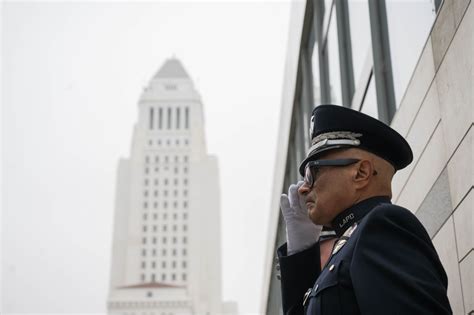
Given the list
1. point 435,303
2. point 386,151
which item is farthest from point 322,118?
point 435,303

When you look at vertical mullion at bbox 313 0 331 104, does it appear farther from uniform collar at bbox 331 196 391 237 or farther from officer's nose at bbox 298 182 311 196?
uniform collar at bbox 331 196 391 237

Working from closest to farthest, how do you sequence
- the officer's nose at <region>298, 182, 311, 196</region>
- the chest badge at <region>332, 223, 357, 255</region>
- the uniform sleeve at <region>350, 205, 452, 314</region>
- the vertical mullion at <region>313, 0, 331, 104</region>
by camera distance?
the uniform sleeve at <region>350, 205, 452, 314</region>, the chest badge at <region>332, 223, 357, 255</region>, the officer's nose at <region>298, 182, 311, 196</region>, the vertical mullion at <region>313, 0, 331, 104</region>

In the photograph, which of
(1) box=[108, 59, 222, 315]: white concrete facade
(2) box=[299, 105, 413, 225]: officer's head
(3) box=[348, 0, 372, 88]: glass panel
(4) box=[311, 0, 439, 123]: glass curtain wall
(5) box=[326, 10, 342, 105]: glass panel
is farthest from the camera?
(1) box=[108, 59, 222, 315]: white concrete facade

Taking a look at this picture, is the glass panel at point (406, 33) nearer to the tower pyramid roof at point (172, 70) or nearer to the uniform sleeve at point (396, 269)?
the uniform sleeve at point (396, 269)

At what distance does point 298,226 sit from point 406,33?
101 inches

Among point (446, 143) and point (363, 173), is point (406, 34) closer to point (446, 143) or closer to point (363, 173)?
point (446, 143)

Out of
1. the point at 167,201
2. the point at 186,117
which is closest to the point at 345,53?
the point at 167,201

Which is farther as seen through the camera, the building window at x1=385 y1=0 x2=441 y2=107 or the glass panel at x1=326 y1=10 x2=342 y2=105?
the glass panel at x1=326 y1=10 x2=342 y2=105

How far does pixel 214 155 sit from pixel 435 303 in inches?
4142

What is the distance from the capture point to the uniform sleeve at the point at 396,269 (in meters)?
2.38

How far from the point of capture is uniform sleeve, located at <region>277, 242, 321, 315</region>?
3.09 metres

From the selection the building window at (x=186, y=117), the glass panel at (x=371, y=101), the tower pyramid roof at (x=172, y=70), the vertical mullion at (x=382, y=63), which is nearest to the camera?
the vertical mullion at (x=382, y=63)

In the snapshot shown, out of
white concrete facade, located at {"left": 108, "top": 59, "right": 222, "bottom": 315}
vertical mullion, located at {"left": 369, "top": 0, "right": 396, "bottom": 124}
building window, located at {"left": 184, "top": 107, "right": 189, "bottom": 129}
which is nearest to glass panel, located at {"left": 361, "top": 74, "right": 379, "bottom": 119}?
vertical mullion, located at {"left": 369, "top": 0, "right": 396, "bottom": 124}

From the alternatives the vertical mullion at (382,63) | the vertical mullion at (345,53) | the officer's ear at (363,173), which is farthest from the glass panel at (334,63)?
the officer's ear at (363,173)
